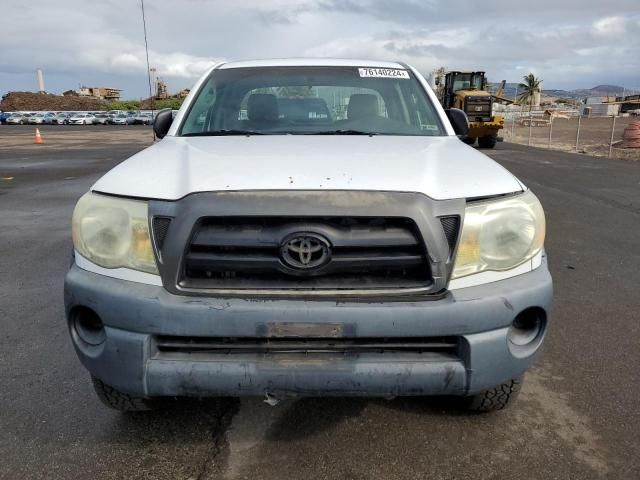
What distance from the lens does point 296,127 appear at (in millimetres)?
3367

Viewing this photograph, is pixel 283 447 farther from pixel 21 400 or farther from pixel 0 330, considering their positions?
pixel 0 330

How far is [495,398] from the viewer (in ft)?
8.54

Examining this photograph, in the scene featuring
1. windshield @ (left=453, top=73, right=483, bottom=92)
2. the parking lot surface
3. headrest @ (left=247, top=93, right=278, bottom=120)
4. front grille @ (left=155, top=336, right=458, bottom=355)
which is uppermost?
windshield @ (left=453, top=73, right=483, bottom=92)

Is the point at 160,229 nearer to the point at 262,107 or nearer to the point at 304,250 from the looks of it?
the point at 304,250

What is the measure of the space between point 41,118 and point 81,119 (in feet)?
15.8

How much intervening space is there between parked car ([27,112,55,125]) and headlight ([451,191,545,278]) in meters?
60.3

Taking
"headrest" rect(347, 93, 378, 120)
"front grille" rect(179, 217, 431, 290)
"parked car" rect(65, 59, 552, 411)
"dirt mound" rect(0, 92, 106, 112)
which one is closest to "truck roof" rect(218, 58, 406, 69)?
"headrest" rect(347, 93, 378, 120)

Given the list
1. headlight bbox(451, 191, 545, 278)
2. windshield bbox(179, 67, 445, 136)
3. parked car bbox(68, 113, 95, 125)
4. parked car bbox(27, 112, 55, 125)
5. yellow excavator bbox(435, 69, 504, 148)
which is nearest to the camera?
headlight bbox(451, 191, 545, 278)

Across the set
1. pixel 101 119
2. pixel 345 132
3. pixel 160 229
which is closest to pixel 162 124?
pixel 345 132

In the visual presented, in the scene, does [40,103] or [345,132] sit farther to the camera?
[40,103]

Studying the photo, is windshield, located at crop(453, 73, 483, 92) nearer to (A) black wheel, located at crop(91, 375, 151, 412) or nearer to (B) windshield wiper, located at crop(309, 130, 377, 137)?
(B) windshield wiper, located at crop(309, 130, 377, 137)

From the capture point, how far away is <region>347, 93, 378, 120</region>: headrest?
3.50 metres

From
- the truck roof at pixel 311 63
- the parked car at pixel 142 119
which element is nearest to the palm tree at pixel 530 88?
the parked car at pixel 142 119

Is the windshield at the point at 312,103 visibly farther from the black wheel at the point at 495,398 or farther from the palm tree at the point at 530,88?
the palm tree at the point at 530,88
